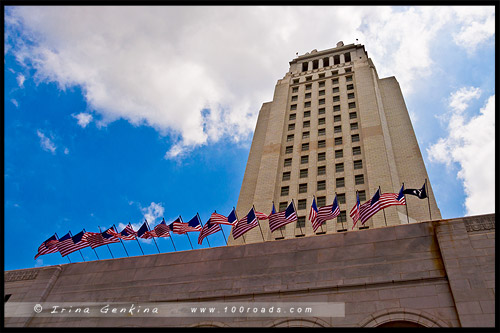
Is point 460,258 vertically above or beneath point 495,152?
beneath

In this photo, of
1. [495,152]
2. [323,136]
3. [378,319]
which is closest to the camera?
[495,152]

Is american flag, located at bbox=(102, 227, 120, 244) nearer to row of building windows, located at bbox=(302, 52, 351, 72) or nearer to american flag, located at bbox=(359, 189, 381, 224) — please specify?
american flag, located at bbox=(359, 189, 381, 224)

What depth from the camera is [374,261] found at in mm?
19828

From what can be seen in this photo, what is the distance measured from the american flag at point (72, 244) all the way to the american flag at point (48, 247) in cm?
36

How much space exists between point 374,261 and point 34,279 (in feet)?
60.5

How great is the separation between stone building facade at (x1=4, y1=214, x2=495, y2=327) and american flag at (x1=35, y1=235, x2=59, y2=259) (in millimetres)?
1526

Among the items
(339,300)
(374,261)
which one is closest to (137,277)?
(339,300)

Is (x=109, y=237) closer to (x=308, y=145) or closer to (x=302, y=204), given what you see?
(x=302, y=204)

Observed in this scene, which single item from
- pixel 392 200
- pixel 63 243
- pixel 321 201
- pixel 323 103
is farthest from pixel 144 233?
pixel 323 103

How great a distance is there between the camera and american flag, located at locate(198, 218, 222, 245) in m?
24.9

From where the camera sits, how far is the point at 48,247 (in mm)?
26453

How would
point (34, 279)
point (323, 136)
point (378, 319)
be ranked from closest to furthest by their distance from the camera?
point (378, 319) < point (34, 279) < point (323, 136)

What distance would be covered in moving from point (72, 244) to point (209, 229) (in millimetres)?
8382
